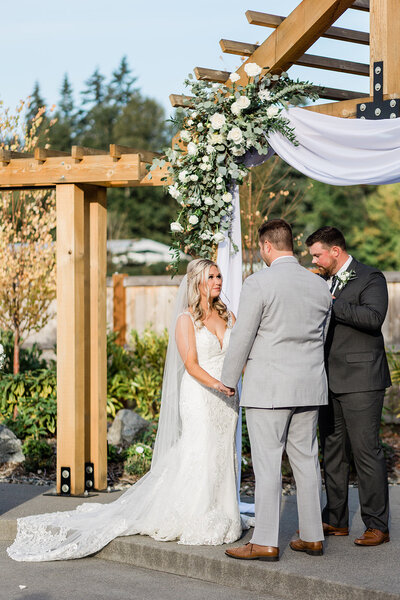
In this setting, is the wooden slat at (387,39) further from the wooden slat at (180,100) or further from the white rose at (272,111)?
the wooden slat at (180,100)

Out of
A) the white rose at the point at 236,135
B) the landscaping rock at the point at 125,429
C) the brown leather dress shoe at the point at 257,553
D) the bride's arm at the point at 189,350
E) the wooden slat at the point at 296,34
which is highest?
the wooden slat at the point at 296,34

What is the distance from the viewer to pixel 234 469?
592cm

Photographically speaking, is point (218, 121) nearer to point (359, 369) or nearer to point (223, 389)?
point (223, 389)

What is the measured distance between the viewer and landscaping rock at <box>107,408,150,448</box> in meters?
9.49

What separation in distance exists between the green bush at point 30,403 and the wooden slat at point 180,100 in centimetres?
458

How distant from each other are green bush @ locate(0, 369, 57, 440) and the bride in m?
3.78

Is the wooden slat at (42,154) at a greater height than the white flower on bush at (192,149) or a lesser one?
greater

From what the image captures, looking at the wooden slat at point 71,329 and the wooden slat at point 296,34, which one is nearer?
the wooden slat at point 296,34

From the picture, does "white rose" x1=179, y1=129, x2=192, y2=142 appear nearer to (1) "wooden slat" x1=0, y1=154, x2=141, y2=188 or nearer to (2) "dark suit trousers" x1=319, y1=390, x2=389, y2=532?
(1) "wooden slat" x1=0, y1=154, x2=141, y2=188

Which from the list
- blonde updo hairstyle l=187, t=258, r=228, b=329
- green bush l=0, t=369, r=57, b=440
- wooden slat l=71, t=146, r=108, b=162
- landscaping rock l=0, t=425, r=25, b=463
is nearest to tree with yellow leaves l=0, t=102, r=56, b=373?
green bush l=0, t=369, r=57, b=440

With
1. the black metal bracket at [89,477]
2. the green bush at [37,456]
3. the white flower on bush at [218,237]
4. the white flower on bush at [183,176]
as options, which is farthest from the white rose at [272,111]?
the green bush at [37,456]

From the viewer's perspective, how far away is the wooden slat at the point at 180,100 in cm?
657

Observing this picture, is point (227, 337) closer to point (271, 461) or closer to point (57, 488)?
point (271, 461)

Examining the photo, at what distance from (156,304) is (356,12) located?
754cm
